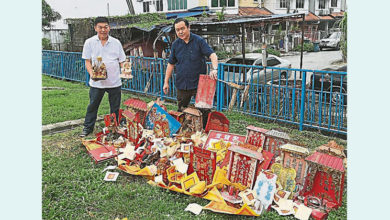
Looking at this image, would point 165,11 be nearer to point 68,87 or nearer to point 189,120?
point 68,87

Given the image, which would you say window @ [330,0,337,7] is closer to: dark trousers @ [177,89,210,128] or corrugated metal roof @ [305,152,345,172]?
dark trousers @ [177,89,210,128]

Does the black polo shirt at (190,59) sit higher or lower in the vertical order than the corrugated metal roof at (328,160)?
higher

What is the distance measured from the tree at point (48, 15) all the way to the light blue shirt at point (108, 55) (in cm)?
35

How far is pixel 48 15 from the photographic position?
2.85 metres

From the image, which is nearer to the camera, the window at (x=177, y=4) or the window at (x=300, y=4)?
the window at (x=177, y=4)

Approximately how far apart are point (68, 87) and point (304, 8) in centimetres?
583

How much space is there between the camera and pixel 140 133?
3010 mm

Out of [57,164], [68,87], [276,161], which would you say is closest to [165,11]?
[68,87]

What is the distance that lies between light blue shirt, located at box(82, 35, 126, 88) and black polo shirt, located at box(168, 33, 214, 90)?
0.60m

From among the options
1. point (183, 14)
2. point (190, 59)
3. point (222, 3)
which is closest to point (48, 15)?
point (190, 59)

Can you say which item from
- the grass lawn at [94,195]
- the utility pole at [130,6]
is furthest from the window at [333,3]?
the utility pole at [130,6]

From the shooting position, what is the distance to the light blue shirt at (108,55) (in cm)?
317

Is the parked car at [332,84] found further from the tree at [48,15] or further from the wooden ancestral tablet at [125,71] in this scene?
the tree at [48,15]

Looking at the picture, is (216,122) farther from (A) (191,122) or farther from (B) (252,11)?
(B) (252,11)
